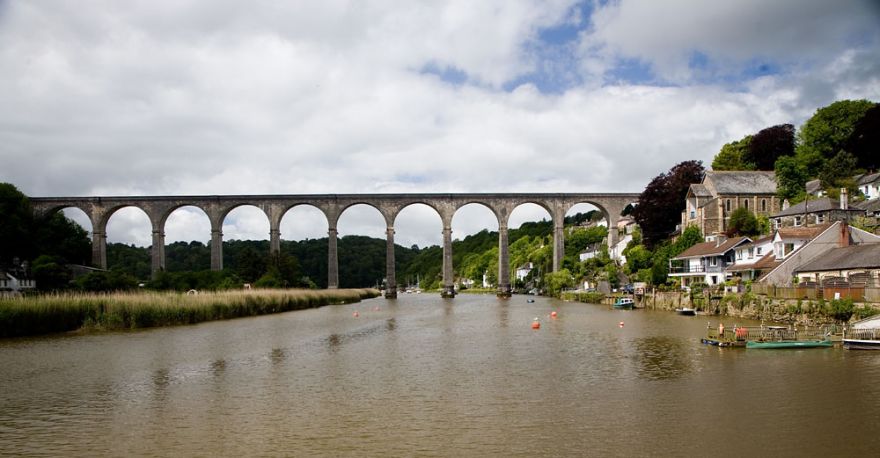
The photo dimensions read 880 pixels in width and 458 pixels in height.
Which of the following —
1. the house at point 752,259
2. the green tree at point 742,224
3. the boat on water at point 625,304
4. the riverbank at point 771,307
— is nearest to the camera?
the riverbank at point 771,307

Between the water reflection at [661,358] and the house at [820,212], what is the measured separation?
905 inches

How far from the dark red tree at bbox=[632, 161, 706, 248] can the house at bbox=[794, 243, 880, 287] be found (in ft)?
94.0

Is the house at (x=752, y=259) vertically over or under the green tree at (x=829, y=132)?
under

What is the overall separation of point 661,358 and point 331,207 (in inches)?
2057

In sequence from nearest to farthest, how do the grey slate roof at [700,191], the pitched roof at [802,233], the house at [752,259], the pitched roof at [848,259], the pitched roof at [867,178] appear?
the pitched roof at [848,259]
the pitched roof at [802,233]
the house at [752,259]
the pitched roof at [867,178]
the grey slate roof at [700,191]

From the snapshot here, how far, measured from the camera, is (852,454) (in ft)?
31.7

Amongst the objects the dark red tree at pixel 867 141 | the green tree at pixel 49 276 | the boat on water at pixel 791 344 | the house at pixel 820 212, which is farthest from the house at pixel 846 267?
the green tree at pixel 49 276

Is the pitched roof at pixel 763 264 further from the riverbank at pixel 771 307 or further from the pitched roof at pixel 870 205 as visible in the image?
the pitched roof at pixel 870 205

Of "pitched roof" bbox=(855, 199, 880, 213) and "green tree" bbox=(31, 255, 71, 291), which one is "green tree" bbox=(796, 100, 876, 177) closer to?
"pitched roof" bbox=(855, 199, 880, 213)

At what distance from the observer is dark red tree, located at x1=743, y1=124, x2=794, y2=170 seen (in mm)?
63281

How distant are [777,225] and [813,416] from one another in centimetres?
4040

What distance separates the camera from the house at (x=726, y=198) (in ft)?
177

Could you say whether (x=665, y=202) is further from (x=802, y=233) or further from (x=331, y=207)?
(x=331, y=207)

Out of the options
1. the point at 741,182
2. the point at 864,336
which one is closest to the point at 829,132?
the point at 741,182
